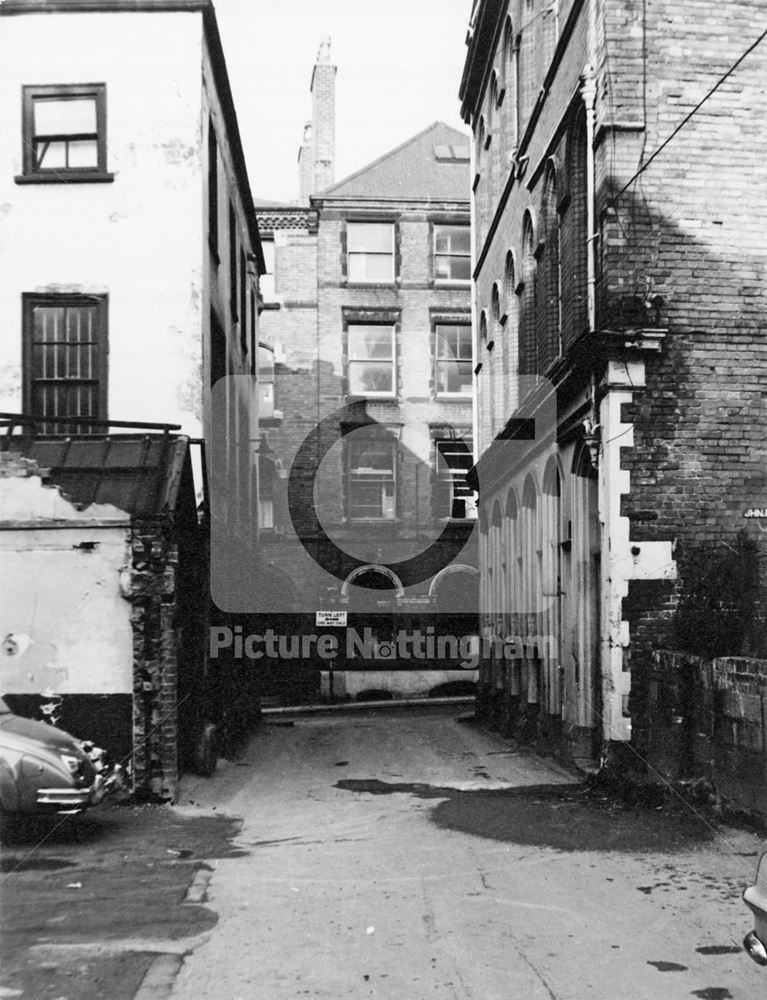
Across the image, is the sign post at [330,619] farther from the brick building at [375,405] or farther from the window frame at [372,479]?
the window frame at [372,479]

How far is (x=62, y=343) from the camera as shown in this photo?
14.8m

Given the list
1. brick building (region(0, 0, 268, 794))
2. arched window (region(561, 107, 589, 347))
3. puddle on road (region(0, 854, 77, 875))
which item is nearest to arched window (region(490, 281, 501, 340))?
arched window (region(561, 107, 589, 347))

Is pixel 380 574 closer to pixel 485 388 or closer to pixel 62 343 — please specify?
pixel 485 388

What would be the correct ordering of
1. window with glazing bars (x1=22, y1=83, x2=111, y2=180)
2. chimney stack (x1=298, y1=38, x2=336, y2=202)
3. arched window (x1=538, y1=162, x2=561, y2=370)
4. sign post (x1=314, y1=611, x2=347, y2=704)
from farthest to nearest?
chimney stack (x1=298, y1=38, x2=336, y2=202) < sign post (x1=314, y1=611, x2=347, y2=704) < arched window (x1=538, y1=162, x2=561, y2=370) < window with glazing bars (x1=22, y1=83, x2=111, y2=180)

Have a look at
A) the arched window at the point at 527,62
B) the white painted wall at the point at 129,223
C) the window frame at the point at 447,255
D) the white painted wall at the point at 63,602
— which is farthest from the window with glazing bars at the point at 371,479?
the white painted wall at the point at 63,602

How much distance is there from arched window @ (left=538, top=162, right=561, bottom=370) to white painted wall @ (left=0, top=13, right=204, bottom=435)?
4.98m

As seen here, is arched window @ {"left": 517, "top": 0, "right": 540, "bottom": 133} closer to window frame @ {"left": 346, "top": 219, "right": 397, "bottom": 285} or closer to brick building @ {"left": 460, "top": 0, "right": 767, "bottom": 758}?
brick building @ {"left": 460, "top": 0, "right": 767, "bottom": 758}

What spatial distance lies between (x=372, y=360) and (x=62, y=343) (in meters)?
20.6

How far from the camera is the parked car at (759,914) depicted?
4.85 m

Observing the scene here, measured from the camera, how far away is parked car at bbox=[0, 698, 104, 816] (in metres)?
9.28

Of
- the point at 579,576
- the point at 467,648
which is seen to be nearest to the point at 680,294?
the point at 579,576

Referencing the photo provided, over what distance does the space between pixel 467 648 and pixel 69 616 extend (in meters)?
20.5

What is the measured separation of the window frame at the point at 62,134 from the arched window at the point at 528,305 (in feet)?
22.5

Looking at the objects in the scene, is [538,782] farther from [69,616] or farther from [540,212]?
[540,212]
